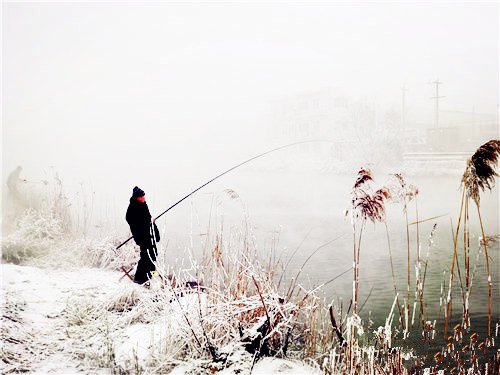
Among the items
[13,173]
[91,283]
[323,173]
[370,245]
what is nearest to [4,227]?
[13,173]

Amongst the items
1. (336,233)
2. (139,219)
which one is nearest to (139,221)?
(139,219)

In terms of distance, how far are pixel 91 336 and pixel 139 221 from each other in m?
1.45

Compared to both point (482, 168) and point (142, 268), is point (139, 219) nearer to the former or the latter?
point (142, 268)

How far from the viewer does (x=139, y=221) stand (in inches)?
192

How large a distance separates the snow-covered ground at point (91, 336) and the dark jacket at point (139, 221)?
57 cm

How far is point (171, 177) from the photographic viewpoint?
23047 millimetres

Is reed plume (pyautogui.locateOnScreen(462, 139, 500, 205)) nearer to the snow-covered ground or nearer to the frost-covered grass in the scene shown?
the frost-covered grass

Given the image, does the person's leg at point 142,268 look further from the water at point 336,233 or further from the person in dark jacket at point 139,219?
the water at point 336,233

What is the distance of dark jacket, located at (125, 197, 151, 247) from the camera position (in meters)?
4.87

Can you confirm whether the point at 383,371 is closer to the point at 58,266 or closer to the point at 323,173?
the point at 58,266

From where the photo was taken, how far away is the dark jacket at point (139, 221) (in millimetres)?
4871

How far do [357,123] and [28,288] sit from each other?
30.2 metres

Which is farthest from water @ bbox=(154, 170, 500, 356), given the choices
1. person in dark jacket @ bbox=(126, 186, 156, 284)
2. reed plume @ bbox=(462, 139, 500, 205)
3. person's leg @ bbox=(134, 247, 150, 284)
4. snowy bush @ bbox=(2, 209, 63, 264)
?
snowy bush @ bbox=(2, 209, 63, 264)

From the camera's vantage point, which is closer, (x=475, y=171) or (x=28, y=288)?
(x=475, y=171)
